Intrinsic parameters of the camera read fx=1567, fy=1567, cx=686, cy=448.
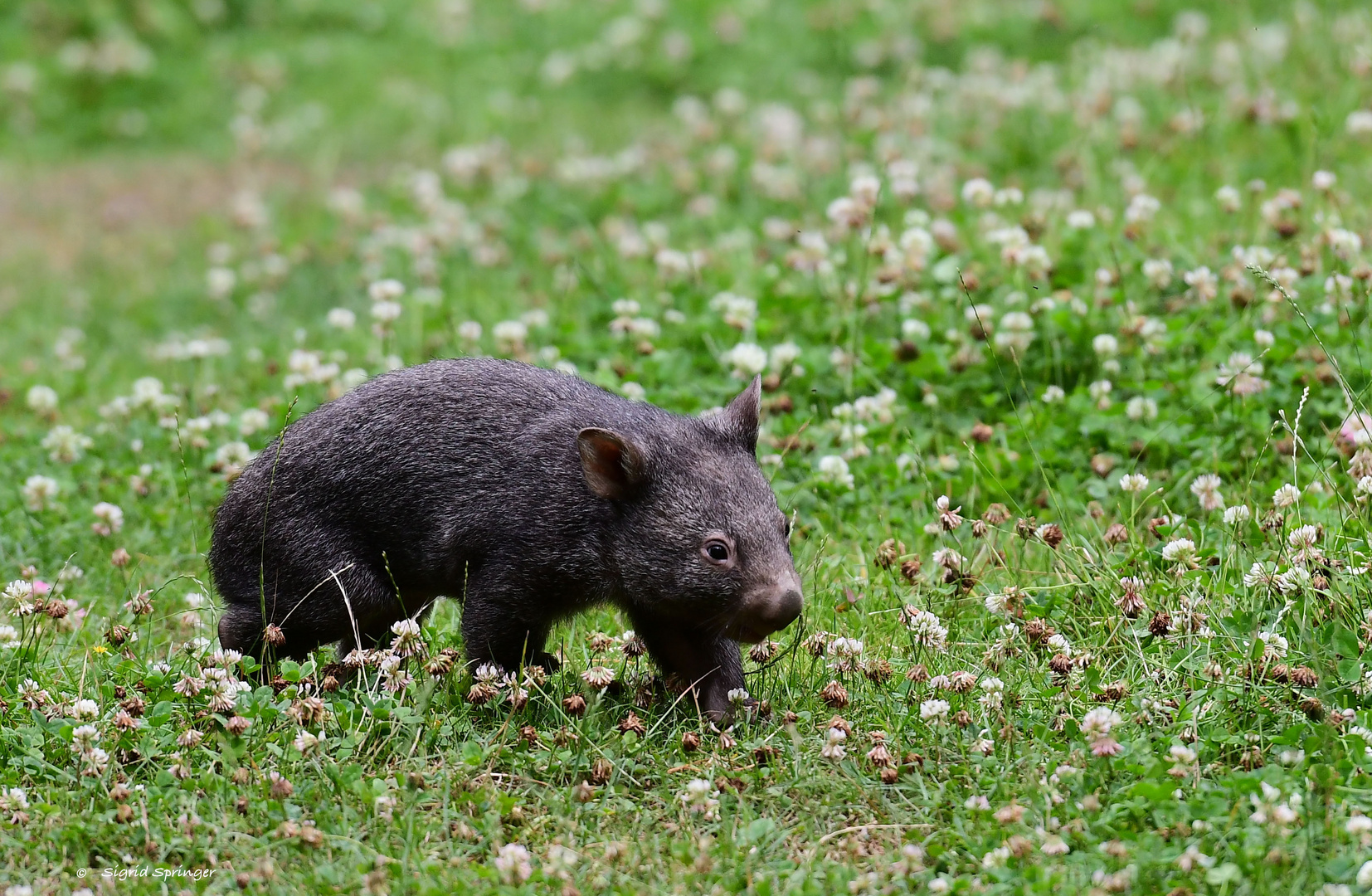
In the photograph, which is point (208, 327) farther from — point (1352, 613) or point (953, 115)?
point (1352, 613)

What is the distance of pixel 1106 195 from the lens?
347 inches

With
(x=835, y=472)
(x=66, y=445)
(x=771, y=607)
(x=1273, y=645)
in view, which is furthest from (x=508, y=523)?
(x=66, y=445)

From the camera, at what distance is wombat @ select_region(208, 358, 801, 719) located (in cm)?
474

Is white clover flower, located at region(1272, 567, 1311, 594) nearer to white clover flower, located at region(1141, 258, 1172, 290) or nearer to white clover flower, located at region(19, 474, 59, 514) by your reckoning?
white clover flower, located at region(1141, 258, 1172, 290)

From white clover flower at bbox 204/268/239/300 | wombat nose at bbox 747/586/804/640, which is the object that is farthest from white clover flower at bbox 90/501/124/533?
white clover flower at bbox 204/268/239/300

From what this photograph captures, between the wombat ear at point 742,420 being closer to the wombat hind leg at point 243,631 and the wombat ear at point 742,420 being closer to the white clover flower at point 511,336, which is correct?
the wombat hind leg at point 243,631

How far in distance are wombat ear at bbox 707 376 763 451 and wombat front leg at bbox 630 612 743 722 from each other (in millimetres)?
634

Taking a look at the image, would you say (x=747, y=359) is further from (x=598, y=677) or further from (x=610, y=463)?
(x=598, y=677)

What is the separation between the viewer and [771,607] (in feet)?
15.0

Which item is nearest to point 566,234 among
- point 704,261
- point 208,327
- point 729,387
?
point 704,261

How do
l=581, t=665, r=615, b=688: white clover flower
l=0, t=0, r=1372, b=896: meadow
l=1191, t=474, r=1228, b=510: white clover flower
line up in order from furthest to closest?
1. l=1191, t=474, r=1228, b=510: white clover flower
2. l=581, t=665, r=615, b=688: white clover flower
3. l=0, t=0, r=1372, b=896: meadow

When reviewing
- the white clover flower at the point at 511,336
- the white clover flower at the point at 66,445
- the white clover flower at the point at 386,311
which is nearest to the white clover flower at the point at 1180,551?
the white clover flower at the point at 511,336

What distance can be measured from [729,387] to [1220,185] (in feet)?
11.7

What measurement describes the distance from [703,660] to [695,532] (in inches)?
17.8
